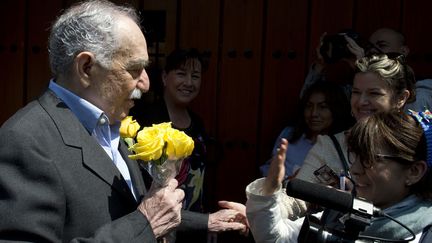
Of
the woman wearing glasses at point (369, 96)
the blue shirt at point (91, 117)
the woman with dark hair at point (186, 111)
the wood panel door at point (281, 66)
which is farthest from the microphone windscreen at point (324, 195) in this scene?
the wood panel door at point (281, 66)

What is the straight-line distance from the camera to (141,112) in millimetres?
3027

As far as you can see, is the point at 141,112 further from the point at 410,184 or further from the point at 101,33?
the point at 410,184

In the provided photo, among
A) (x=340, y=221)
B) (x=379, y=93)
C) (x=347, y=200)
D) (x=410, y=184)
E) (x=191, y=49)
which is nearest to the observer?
(x=347, y=200)

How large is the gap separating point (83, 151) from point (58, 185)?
0.13 meters

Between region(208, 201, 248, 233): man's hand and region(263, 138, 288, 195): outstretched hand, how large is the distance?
354 mm

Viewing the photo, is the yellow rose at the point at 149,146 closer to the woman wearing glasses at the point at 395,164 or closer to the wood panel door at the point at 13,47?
the woman wearing glasses at the point at 395,164

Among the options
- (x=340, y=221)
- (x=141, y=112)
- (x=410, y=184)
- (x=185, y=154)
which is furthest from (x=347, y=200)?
(x=141, y=112)

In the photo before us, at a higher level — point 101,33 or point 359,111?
point 101,33

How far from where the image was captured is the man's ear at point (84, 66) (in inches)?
62.1

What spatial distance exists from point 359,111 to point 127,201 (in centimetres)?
104

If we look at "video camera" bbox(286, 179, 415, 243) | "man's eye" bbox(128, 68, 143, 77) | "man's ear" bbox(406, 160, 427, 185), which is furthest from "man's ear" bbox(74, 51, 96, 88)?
"man's ear" bbox(406, 160, 427, 185)

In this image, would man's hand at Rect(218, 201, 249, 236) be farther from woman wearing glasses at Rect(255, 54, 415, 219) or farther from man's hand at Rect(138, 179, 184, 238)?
man's hand at Rect(138, 179, 184, 238)

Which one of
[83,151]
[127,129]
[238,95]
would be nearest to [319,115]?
[238,95]

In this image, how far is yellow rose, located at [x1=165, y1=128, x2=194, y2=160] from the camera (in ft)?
5.35
